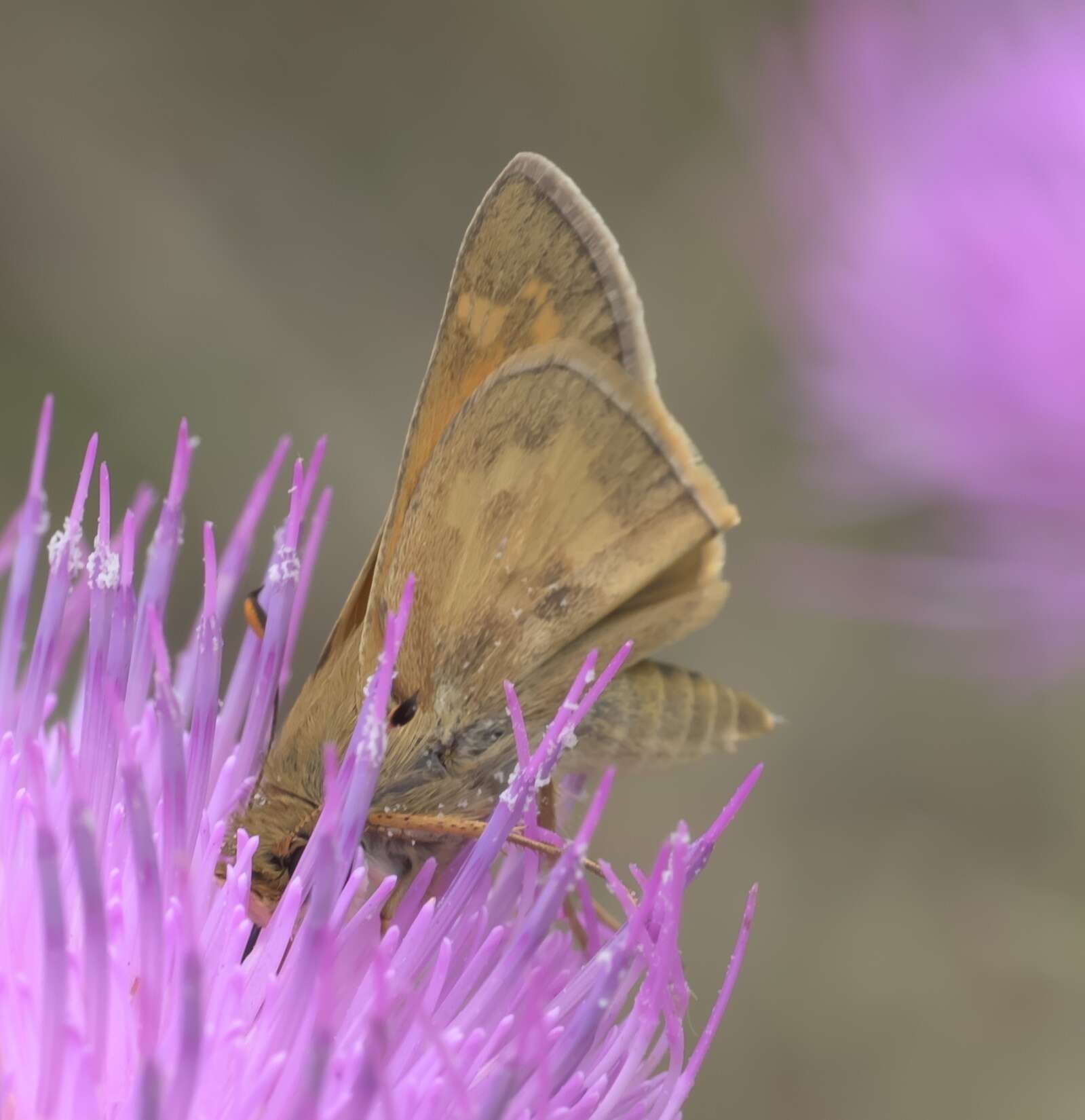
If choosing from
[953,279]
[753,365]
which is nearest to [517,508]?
[953,279]

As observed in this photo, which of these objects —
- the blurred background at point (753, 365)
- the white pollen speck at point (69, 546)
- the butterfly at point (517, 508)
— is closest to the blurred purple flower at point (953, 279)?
the blurred background at point (753, 365)

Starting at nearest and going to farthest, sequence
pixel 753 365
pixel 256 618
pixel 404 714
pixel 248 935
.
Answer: pixel 248 935 < pixel 404 714 < pixel 256 618 < pixel 753 365

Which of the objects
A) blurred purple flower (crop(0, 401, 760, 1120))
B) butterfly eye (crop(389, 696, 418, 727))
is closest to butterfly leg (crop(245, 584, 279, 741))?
blurred purple flower (crop(0, 401, 760, 1120))

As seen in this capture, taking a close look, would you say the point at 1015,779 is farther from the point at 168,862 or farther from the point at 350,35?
the point at 350,35

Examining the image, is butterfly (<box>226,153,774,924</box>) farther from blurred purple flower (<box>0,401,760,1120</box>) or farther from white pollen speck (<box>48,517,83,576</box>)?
white pollen speck (<box>48,517,83,576</box>)

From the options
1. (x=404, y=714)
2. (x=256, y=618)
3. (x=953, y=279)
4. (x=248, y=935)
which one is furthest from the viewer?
(x=953, y=279)

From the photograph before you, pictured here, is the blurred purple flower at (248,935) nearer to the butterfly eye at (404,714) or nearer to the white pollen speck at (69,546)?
the white pollen speck at (69,546)

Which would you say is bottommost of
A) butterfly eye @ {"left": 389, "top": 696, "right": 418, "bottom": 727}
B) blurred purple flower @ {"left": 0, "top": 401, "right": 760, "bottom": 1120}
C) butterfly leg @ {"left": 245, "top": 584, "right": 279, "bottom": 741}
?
blurred purple flower @ {"left": 0, "top": 401, "right": 760, "bottom": 1120}

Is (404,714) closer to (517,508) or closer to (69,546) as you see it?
(517,508)
